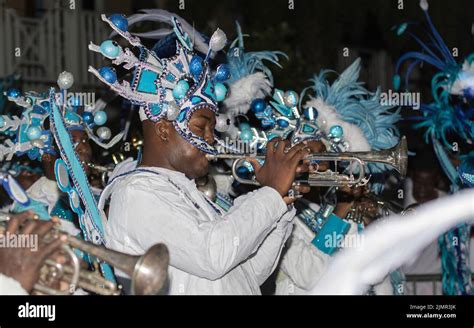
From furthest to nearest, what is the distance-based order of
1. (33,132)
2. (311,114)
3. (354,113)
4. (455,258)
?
(455,258) → (354,113) → (311,114) → (33,132)

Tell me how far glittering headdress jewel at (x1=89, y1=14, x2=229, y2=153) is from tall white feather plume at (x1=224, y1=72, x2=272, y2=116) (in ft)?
5.25

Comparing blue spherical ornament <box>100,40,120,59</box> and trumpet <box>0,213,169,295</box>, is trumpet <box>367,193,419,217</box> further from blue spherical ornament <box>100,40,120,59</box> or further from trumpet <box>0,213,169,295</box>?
trumpet <box>0,213,169,295</box>

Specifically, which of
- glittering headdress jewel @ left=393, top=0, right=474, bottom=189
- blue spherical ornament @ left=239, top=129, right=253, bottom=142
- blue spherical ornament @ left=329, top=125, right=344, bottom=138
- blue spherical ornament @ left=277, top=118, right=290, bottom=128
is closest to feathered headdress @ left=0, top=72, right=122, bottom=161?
blue spherical ornament @ left=239, top=129, right=253, bottom=142

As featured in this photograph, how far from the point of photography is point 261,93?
5797 millimetres

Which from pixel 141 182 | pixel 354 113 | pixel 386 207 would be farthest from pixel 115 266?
pixel 354 113

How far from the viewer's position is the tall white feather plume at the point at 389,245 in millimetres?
5660

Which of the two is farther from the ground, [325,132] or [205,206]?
[325,132]

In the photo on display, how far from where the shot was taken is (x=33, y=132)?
5.13 m

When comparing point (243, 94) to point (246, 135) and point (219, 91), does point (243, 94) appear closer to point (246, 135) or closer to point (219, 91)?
point (246, 135)

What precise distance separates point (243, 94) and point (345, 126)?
69 cm
